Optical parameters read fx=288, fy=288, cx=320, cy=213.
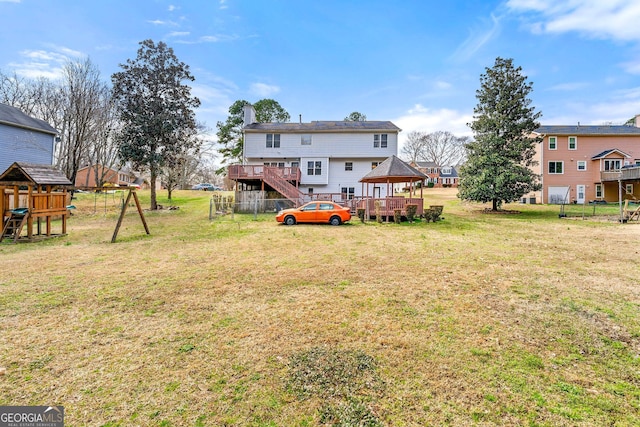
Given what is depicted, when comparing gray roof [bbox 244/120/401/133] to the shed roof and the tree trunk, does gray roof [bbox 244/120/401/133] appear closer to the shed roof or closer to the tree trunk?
the tree trunk

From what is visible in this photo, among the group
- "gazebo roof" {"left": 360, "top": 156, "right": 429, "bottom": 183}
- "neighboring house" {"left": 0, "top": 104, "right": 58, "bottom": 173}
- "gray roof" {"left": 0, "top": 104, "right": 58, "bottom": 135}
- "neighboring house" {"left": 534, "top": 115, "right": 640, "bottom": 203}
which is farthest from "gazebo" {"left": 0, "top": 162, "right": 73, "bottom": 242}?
"neighboring house" {"left": 534, "top": 115, "right": 640, "bottom": 203}

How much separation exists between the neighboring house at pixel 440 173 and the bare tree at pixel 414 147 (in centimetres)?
260

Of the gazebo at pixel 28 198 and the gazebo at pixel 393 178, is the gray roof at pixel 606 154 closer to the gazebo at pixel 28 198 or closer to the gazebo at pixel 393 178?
the gazebo at pixel 393 178

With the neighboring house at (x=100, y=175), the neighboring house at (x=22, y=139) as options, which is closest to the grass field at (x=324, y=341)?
the neighboring house at (x=22, y=139)

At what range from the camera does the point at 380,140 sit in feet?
91.0

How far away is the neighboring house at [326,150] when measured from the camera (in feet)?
90.9

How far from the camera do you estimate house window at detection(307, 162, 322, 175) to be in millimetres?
28078

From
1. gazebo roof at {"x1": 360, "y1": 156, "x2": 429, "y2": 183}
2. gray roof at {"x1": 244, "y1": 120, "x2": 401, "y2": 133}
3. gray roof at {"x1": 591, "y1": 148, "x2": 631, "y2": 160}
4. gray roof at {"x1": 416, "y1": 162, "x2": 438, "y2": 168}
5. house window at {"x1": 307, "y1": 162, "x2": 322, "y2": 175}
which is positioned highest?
gray roof at {"x1": 416, "y1": 162, "x2": 438, "y2": 168}

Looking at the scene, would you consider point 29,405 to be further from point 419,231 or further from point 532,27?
point 532,27

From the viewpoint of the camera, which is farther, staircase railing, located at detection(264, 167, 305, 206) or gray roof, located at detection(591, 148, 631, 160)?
gray roof, located at detection(591, 148, 631, 160)

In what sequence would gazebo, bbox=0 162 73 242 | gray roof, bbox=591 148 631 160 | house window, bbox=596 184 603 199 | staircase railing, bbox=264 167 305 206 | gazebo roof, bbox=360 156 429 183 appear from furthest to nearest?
house window, bbox=596 184 603 199
gray roof, bbox=591 148 631 160
staircase railing, bbox=264 167 305 206
gazebo roof, bbox=360 156 429 183
gazebo, bbox=0 162 73 242

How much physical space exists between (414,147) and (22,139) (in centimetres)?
7100

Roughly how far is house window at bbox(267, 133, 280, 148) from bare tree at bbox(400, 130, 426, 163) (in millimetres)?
52136

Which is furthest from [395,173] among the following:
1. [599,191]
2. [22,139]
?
[599,191]
